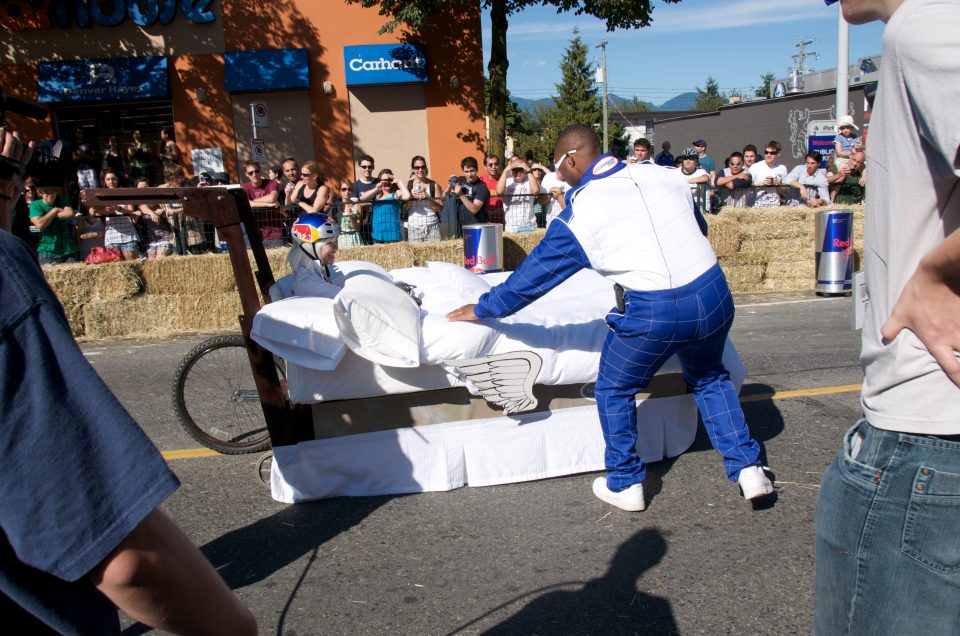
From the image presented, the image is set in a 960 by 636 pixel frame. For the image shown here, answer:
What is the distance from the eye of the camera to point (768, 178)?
1257cm

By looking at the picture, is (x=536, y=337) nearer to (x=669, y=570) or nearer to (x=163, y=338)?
(x=669, y=570)

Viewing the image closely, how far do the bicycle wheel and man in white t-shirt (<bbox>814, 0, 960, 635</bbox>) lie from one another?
13.4 ft

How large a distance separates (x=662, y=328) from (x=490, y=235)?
20.9ft

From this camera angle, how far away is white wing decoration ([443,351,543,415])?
418 centimetres

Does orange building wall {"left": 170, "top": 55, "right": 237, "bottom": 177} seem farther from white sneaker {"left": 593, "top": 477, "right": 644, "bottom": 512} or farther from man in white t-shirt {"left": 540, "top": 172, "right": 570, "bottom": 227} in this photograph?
white sneaker {"left": 593, "top": 477, "right": 644, "bottom": 512}

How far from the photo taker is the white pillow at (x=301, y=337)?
409 centimetres

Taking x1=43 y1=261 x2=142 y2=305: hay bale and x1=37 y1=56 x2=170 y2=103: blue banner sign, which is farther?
x1=37 y1=56 x2=170 y2=103: blue banner sign

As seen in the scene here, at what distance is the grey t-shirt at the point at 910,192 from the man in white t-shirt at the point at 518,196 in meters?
9.46

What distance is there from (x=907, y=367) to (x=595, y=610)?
2022 mm

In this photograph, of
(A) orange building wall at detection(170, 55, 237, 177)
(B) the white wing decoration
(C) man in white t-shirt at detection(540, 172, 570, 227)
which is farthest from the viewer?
(A) orange building wall at detection(170, 55, 237, 177)

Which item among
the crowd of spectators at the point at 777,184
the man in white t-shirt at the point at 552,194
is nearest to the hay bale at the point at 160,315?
the man in white t-shirt at the point at 552,194

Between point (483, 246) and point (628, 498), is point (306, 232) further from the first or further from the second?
point (483, 246)

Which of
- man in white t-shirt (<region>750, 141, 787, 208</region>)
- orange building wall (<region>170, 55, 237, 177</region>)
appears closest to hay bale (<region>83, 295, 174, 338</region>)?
man in white t-shirt (<region>750, 141, 787, 208</region>)

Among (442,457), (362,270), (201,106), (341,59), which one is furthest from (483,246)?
(201,106)
